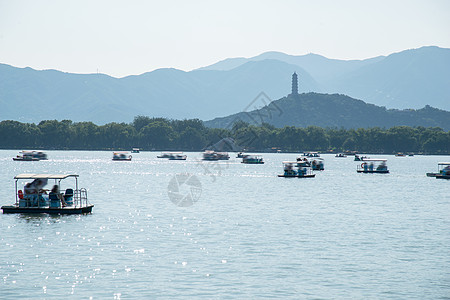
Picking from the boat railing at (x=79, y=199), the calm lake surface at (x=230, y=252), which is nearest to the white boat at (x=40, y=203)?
the boat railing at (x=79, y=199)

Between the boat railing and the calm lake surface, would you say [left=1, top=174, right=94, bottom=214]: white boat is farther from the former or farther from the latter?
the calm lake surface

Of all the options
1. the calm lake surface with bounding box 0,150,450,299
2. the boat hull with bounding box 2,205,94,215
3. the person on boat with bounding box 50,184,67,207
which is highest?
the person on boat with bounding box 50,184,67,207

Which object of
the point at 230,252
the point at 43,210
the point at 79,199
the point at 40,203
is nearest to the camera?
the point at 230,252

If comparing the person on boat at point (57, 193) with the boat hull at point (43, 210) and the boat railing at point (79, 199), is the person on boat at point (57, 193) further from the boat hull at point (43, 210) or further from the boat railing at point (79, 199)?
the boat hull at point (43, 210)

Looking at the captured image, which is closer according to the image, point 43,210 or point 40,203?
point 43,210

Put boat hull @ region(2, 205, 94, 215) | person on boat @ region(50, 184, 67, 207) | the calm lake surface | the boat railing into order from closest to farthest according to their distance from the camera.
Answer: the calm lake surface, boat hull @ region(2, 205, 94, 215), person on boat @ region(50, 184, 67, 207), the boat railing

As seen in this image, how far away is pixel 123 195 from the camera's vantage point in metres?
96.2

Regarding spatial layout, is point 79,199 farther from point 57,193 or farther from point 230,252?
point 230,252

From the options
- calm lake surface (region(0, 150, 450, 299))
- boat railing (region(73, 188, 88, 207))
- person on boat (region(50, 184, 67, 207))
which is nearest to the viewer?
calm lake surface (region(0, 150, 450, 299))

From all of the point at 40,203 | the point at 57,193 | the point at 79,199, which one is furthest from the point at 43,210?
the point at 79,199

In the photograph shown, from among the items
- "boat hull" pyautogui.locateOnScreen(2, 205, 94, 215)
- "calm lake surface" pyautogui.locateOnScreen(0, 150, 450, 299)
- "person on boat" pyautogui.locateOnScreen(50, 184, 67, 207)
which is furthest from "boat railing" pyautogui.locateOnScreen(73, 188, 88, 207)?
"calm lake surface" pyautogui.locateOnScreen(0, 150, 450, 299)

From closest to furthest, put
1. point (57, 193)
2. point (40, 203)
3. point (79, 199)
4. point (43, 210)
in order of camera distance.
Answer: point (43, 210), point (57, 193), point (40, 203), point (79, 199)

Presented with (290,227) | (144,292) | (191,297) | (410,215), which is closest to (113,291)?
(144,292)

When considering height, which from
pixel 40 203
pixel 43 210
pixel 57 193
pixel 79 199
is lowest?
pixel 79 199
